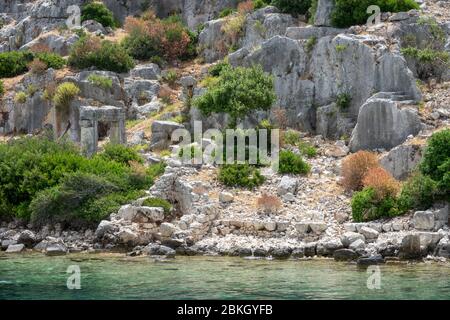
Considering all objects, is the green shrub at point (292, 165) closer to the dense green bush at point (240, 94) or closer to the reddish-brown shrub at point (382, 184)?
the dense green bush at point (240, 94)

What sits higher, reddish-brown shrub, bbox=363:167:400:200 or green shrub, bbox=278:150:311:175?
green shrub, bbox=278:150:311:175

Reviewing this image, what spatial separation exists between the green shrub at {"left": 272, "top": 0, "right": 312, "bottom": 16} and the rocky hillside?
0.38ft

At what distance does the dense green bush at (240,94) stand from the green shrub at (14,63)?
18.6m

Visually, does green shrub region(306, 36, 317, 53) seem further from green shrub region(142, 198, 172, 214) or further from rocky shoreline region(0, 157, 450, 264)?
green shrub region(142, 198, 172, 214)

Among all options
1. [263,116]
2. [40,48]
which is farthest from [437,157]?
[40,48]

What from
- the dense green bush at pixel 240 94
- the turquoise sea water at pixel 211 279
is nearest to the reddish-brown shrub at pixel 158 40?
the dense green bush at pixel 240 94

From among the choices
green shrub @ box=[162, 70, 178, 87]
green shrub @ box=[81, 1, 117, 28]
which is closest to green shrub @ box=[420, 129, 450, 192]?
green shrub @ box=[162, 70, 178, 87]

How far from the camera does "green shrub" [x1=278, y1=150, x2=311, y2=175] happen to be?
125ft

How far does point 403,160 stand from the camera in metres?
36.1

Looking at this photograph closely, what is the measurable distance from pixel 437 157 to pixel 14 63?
3253 centimetres

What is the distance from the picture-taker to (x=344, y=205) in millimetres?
35031

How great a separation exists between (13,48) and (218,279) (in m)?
41.8

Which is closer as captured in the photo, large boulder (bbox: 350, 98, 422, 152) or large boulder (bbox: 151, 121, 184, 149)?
large boulder (bbox: 350, 98, 422, 152)

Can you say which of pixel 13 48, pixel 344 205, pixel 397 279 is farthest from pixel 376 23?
pixel 13 48
